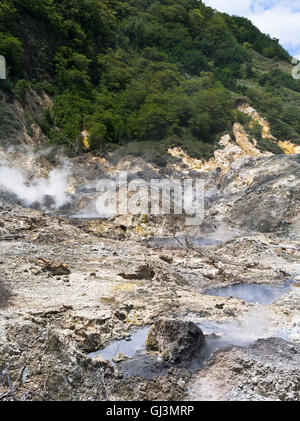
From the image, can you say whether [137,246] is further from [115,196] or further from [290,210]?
[290,210]

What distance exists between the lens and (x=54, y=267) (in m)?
10.1

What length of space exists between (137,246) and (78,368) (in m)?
8.36

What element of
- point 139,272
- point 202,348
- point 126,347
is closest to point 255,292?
point 139,272

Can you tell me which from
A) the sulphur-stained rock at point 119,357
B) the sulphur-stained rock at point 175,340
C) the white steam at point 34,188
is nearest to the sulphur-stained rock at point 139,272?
the sulphur-stained rock at point 175,340

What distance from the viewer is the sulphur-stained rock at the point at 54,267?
10.1m

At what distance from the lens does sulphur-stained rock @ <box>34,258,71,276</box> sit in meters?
10.1

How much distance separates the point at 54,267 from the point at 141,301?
9.25ft

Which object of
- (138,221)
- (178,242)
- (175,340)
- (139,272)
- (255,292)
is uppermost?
(138,221)

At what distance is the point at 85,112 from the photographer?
30891 millimetres

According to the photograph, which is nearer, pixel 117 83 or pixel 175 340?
pixel 175 340

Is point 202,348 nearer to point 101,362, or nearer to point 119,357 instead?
point 119,357

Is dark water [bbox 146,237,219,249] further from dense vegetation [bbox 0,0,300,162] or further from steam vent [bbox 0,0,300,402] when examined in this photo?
dense vegetation [bbox 0,0,300,162]
